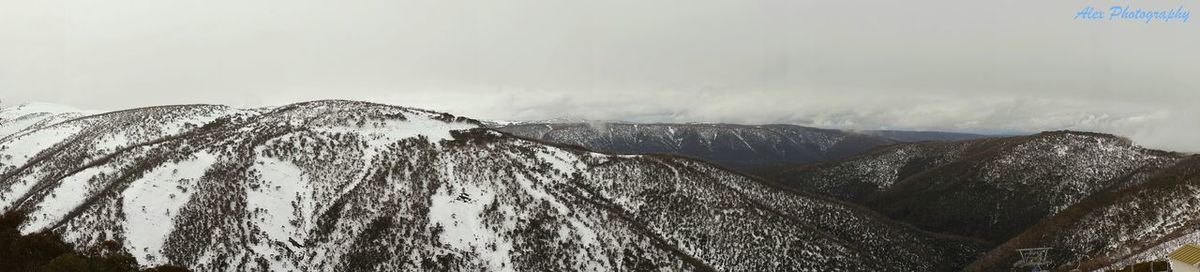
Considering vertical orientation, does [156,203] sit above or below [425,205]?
above

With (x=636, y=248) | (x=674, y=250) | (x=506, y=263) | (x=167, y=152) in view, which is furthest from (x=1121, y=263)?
(x=167, y=152)

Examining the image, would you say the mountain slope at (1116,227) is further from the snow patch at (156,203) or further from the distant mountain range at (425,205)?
the snow patch at (156,203)

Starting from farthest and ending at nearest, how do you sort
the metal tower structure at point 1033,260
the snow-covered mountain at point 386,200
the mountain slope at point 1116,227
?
the mountain slope at point 1116,227
the snow-covered mountain at point 386,200
the metal tower structure at point 1033,260

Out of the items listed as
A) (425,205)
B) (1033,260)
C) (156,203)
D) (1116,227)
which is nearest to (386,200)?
(425,205)

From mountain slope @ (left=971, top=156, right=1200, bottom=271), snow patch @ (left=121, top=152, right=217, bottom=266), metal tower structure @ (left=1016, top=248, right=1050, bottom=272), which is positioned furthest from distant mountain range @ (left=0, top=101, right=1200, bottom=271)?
metal tower structure @ (left=1016, top=248, right=1050, bottom=272)

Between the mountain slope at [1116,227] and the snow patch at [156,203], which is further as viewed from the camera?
the mountain slope at [1116,227]

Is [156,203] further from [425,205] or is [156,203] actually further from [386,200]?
[425,205]

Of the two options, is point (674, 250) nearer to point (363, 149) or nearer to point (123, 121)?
point (363, 149)

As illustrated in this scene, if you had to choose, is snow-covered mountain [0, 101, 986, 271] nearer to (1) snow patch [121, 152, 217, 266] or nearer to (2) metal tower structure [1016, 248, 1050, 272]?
(1) snow patch [121, 152, 217, 266]

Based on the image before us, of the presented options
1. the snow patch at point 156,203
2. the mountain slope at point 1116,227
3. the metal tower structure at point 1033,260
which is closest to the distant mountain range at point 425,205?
the snow patch at point 156,203
